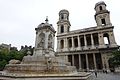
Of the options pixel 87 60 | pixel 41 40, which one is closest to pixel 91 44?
pixel 87 60

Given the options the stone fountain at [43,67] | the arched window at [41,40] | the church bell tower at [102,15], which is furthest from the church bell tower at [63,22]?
the stone fountain at [43,67]

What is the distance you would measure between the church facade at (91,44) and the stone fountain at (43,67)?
2230cm

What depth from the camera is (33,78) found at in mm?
8031

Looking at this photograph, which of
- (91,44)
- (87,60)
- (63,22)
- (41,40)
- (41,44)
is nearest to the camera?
(41,44)

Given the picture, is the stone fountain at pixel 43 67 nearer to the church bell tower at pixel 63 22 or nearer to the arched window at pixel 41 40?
the arched window at pixel 41 40

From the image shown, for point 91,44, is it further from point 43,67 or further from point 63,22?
point 43,67

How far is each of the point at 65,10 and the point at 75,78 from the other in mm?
39728

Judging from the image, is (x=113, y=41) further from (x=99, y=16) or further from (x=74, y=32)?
(x=74, y=32)

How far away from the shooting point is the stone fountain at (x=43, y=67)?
836 centimetres

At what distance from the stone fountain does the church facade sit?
22.3 m

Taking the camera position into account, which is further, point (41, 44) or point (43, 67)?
point (41, 44)

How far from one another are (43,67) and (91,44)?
28.8m

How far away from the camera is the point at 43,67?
9.79 m

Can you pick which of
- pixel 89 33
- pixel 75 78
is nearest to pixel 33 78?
pixel 75 78
